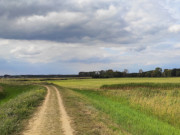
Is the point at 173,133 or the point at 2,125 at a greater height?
the point at 2,125

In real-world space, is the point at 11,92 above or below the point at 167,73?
below

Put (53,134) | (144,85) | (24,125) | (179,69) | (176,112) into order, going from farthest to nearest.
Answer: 1. (179,69)
2. (144,85)
3. (176,112)
4. (24,125)
5. (53,134)

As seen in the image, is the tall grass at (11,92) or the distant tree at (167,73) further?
the distant tree at (167,73)

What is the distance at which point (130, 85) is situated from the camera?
57.6m

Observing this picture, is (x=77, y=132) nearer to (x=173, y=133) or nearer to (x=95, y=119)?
(x=95, y=119)

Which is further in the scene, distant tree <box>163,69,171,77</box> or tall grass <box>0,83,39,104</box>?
distant tree <box>163,69,171,77</box>

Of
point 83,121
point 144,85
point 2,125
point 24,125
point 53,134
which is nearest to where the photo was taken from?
point 53,134

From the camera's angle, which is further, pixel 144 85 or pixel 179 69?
pixel 179 69

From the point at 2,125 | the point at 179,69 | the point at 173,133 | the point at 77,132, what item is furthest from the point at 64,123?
the point at 179,69

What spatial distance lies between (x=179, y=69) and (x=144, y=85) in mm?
87534

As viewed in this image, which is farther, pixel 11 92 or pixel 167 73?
pixel 167 73

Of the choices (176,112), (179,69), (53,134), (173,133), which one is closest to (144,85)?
(176,112)

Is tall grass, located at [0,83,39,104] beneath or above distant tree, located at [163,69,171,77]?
beneath

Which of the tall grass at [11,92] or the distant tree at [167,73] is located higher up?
the distant tree at [167,73]
